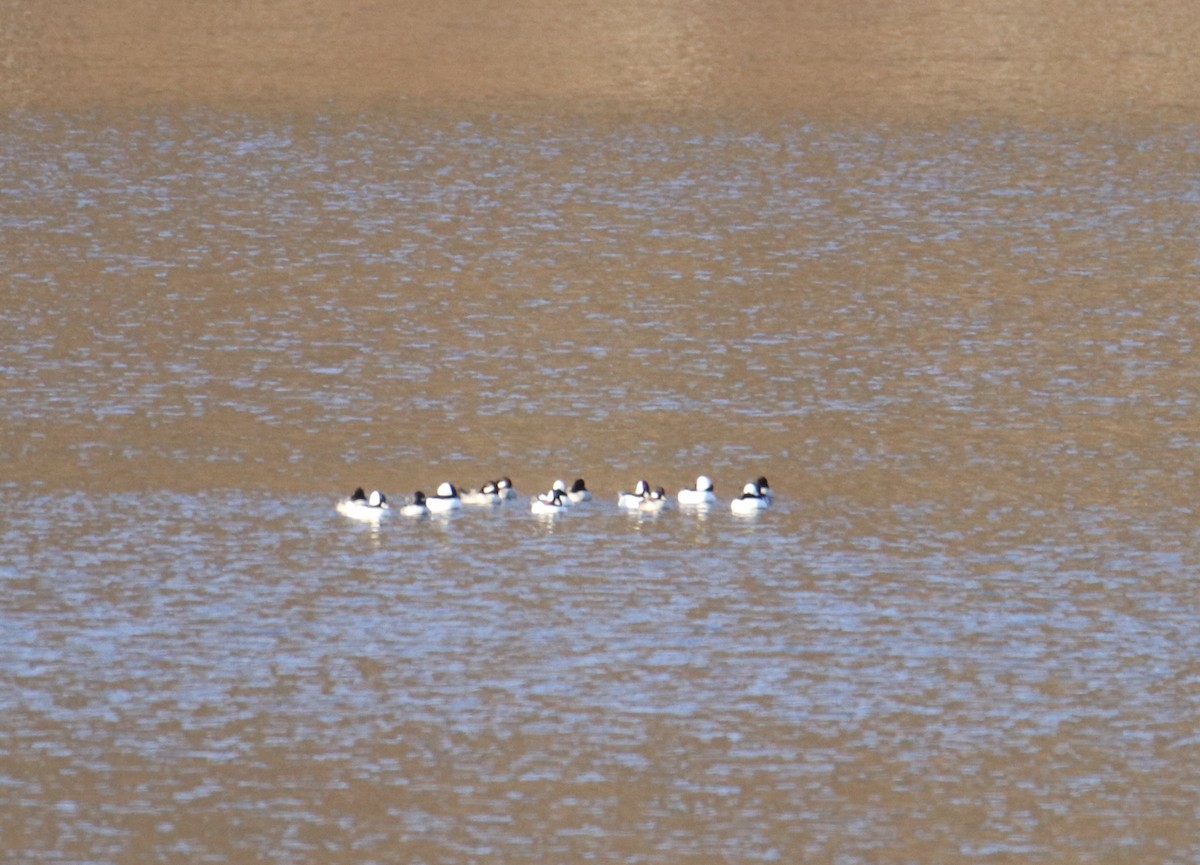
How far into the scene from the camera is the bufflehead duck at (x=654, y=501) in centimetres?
3171

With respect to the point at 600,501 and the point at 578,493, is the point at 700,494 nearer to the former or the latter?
the point at 600,501

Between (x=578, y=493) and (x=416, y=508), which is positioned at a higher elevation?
(x=578, y=493)

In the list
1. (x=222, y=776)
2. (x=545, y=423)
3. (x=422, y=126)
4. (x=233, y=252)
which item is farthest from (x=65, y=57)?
(x=222, y=776)

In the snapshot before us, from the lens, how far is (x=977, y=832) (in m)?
22.9

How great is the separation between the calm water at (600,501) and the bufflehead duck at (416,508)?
219 millimetres

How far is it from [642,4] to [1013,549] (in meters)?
41.4

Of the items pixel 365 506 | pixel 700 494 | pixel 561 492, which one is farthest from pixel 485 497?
pixel 700 494

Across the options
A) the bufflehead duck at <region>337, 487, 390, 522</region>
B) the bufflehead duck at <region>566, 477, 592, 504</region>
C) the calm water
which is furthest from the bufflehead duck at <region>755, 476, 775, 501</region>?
the bufflehead duck at <region>337, 487, 390, 522</region>

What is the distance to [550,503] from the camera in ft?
104

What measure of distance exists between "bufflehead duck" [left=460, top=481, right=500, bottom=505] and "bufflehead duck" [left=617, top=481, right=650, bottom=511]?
Answer: 160 centimetres

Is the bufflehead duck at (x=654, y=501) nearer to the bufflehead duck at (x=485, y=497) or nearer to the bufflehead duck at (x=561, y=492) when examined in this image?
the bufflehead duck at (x=561, y=492)

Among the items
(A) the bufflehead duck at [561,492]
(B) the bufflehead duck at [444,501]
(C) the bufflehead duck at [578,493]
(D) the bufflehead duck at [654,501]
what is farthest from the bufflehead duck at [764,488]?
(B) the bufflehead duck at [444,501]

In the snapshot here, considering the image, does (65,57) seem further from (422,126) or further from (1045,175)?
(1045,175)

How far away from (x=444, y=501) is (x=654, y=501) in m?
2.69
